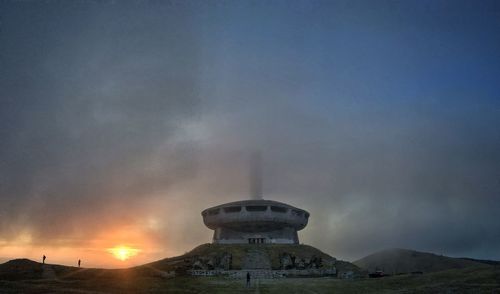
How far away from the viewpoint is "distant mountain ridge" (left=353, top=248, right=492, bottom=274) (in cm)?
8019

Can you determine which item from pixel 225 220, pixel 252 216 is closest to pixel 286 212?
pixel 252 216

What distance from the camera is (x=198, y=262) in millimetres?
48625

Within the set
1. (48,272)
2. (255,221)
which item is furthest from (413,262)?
(48,272)

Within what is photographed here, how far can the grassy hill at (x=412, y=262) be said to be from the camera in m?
80.2

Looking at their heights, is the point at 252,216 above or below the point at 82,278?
above

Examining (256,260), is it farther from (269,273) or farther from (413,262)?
(413,262)

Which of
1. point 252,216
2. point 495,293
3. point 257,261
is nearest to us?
point 495,293

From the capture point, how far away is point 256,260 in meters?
53.3

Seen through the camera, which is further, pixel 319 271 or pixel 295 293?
pixel 319 271

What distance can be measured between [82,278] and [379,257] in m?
96.5

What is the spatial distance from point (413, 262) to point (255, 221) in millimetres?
43917

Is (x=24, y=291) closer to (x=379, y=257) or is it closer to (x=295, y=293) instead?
(x=295, y=293)

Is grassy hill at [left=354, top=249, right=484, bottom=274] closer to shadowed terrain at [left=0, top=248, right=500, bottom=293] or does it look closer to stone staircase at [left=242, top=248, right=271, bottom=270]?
stone staircase at [left=242, top=248, right=271, bottom=270]

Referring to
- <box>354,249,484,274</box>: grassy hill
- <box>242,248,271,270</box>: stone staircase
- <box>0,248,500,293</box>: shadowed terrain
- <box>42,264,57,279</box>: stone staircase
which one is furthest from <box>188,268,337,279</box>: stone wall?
<box>354,249,484,274</box>: grassy hill
